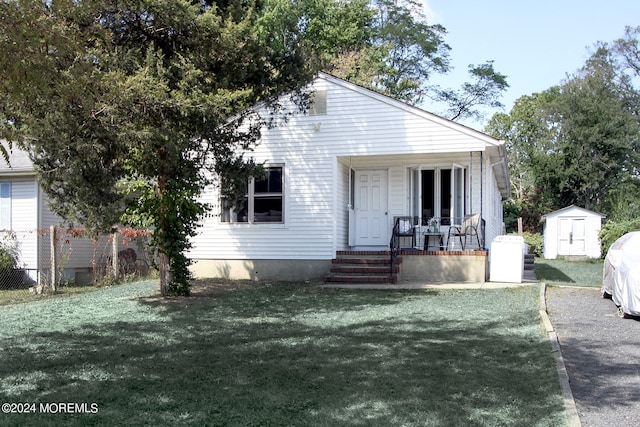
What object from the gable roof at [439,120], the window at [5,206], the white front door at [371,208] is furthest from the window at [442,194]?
the window at [5,206]

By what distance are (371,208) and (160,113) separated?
7.89 m

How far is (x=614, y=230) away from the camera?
2597cm

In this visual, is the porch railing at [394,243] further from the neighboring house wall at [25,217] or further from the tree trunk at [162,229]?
the neighboring house wall at [25,217]

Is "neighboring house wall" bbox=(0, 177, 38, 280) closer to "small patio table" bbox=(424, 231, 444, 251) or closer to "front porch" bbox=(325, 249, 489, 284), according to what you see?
"front porch" bbox=(325, 249, 489, 284)

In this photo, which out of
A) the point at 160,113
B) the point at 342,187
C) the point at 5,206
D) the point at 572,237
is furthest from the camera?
the point at 572,237

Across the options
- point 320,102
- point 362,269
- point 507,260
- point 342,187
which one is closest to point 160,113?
point 320,102

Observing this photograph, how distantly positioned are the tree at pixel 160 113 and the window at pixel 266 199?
2.91 meters

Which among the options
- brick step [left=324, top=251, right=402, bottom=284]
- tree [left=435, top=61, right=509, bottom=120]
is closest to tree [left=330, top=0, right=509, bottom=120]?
tree [left=435, top=61, right=509, bottom=120]

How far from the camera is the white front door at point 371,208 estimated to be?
51.2 feet

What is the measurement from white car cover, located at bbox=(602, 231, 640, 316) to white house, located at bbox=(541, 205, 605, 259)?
18371 millimetres

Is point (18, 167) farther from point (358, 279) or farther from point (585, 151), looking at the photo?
point (585, 151)

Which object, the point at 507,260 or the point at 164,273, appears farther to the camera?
the point at 507,260

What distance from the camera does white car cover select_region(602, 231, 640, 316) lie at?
9000 mm

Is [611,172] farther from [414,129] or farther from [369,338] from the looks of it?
[369,338]
